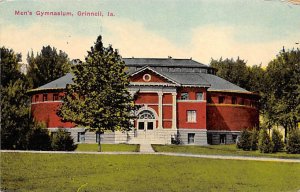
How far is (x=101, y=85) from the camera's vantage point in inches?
624

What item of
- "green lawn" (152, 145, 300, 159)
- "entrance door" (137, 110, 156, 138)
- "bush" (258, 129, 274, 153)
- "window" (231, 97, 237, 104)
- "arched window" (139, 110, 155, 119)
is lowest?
"green lawn" (152, 145, 300, 159)

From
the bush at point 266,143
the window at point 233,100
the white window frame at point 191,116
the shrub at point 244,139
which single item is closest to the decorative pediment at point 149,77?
the white window frame at point 191,116

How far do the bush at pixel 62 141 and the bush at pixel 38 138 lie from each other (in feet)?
0.53

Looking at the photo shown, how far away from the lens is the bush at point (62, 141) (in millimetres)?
15008

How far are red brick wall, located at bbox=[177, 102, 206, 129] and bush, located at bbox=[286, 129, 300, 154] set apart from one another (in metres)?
3.40

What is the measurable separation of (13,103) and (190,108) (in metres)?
7.91

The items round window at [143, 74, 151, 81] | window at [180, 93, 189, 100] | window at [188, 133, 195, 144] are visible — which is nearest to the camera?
window at [188, 133, 195, 144]

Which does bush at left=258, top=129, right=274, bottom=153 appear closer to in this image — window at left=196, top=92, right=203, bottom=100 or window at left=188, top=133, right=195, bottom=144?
window at left=188, top=133, right=195, bottom=144

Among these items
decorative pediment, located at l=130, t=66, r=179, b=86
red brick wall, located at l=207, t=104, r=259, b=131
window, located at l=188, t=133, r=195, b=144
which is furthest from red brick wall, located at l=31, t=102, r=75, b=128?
red brick wall, located at l=207, t=104, r=259, b=131

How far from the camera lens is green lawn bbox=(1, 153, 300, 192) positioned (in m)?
12.8

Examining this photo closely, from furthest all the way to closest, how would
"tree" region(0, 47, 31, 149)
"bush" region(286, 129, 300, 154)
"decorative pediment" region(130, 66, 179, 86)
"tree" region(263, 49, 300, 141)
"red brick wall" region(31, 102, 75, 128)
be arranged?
1. "decorative pediment" region(130, 66, 179, 86)
2. "bush" region(286, 129, 300, 154)
3. "tree" region(263, 49, 300, 141)
4. "red brick wall" region(31, 102, 75, 128)
5. "tree" region(0, 47, 31, 149)

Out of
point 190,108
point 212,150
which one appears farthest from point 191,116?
point 212,150

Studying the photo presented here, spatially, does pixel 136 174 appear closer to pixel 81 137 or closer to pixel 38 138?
pixel 81 137

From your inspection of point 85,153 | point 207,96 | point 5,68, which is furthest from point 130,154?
point 207,96
